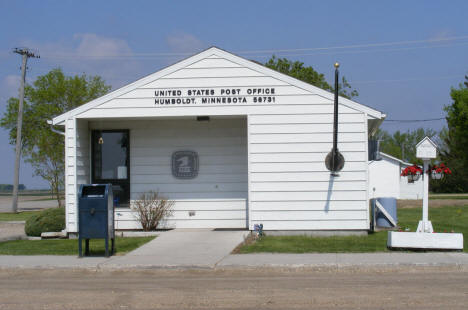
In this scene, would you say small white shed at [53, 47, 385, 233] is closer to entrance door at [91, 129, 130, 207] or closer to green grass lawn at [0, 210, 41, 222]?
entrance door at [91, 129, 130, 207]

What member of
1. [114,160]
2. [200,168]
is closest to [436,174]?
[200,168]

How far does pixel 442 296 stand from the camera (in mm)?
7766

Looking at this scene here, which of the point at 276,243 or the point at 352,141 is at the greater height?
the point at 352,141

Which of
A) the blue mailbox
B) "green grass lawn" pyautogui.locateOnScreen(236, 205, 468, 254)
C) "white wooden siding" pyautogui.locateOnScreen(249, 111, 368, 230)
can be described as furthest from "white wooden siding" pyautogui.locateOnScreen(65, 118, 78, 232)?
"green grass lawn" pyautogui.locateOnScreen(236, 205, 468, 254)

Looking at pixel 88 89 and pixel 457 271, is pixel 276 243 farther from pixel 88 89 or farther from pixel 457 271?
pixel 88 89

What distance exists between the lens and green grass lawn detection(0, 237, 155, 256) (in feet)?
39.8

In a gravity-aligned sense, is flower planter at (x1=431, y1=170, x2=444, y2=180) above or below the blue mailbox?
above

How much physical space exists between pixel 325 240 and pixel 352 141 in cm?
247

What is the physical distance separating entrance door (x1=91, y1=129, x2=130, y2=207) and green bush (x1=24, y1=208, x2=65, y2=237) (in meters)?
1.30

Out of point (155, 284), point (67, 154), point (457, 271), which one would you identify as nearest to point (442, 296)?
point (457, 271)

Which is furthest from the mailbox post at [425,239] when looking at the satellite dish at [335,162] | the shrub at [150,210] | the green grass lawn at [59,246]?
the shrub at [150,210]

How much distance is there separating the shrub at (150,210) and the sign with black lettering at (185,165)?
0.80m

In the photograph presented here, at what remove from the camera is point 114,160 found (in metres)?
15.5

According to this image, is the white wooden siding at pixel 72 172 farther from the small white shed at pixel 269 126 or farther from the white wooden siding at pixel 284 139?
the white wooden siding at pixel 284 139
